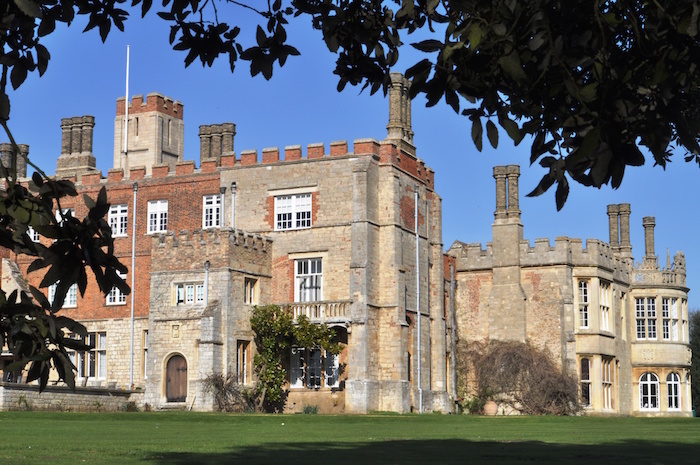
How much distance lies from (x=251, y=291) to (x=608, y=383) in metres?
15.5

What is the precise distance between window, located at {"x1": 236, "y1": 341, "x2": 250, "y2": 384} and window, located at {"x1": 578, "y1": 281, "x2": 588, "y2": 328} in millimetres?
13862

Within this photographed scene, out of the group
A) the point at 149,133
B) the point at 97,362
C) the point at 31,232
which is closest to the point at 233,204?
the point at 31,232

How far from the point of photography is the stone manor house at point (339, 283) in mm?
37156

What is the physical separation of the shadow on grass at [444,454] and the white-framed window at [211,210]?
24.6 metres

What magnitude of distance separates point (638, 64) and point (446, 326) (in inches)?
1502

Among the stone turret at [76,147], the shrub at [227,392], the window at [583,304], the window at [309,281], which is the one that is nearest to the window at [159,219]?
the stone turret at [76,147]

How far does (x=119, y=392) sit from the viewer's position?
1398 inches

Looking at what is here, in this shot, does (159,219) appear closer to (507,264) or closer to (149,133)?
(149,133)

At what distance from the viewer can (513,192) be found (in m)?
44.8

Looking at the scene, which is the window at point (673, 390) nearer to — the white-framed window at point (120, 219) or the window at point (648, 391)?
the window at point (648, 391)

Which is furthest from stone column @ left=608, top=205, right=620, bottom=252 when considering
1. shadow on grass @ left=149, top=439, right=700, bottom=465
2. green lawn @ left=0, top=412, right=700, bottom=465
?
shadow on grass @ left=149, top=439, right=700, bottom=465

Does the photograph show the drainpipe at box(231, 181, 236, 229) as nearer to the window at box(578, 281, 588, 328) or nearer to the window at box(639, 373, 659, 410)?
the window at box(578, 281, 588, 328)

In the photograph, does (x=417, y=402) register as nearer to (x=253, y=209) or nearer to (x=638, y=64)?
(x=253, y=209)

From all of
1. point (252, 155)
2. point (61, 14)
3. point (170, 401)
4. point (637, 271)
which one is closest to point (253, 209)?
point (252, 155)
